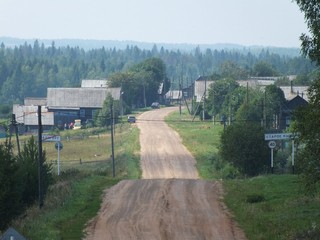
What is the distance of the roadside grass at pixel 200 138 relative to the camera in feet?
210

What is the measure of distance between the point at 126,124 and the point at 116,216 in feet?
254

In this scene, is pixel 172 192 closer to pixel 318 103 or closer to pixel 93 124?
pixel 318 103

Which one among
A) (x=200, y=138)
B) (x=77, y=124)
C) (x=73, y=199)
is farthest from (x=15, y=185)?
(x=77, y=124)

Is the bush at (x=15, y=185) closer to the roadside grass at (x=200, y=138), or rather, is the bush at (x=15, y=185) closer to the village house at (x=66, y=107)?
the roadside grass at (x=200, y=138)

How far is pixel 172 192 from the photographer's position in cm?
3894

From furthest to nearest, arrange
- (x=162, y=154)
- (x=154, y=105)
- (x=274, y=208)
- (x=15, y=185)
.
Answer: (x=154, y=105) → (x=162, y=154) → (x=15, y=185) → (x=274, y=208)

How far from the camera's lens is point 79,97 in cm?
12744

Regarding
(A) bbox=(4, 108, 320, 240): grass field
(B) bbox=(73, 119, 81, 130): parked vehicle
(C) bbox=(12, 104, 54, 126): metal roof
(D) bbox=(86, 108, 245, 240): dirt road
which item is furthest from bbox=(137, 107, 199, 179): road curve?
(D) bbox=(86, 108, 245, 240): dirt road

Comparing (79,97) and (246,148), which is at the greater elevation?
(246,148)

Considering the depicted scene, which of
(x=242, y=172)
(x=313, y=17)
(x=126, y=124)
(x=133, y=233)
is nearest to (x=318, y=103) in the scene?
(x=313, y=17)

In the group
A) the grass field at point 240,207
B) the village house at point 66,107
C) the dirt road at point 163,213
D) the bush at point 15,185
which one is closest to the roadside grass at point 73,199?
the grass field at point 240,207

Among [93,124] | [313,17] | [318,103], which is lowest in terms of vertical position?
[93,124]

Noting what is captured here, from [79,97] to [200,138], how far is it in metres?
43.4

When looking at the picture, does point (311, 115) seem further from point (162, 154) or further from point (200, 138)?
point (200, 138)
